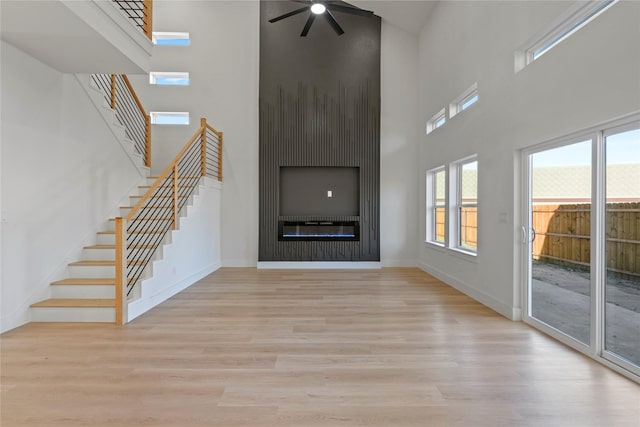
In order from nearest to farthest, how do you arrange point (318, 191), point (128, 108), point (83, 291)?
point (83, 291)
point (128, 108)
point (318, 191)

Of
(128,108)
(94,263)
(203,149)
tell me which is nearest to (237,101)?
(203,149)

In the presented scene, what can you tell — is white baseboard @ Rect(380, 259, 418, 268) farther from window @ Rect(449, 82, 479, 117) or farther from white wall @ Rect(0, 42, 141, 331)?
white wall @ Rect(0, 42, 141, 331)

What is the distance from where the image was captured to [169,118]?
734 cm

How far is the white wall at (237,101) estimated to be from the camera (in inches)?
284

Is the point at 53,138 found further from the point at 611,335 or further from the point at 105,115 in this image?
the point at 611,335

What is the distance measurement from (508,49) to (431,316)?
3232 mm

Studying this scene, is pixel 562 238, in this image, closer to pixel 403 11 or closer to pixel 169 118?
pixel 403 11

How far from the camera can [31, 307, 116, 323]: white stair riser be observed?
360cm

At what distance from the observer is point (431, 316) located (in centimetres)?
382

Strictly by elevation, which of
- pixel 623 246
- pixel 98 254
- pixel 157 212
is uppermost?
pixel 157 212

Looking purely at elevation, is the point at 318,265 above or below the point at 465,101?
below

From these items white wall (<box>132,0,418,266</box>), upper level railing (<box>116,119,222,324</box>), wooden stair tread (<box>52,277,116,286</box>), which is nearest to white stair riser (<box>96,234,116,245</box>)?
upper level railing (<box>116,119,222,324</box>)

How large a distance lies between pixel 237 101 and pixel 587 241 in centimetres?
674

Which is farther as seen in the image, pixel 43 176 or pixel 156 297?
pixel 156 297
